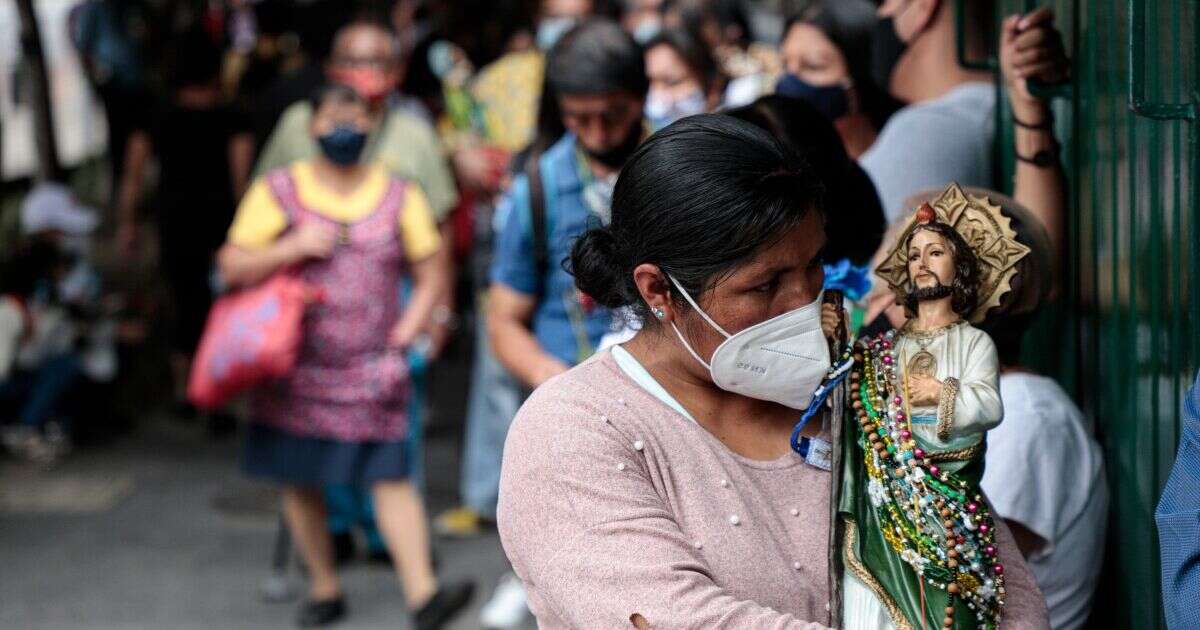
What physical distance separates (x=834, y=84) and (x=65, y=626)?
340cm

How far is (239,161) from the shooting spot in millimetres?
8391

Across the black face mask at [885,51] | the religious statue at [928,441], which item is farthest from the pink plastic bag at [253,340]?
the religious statue at [928,441]

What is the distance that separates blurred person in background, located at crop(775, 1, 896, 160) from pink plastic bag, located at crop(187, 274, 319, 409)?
1.79 meters

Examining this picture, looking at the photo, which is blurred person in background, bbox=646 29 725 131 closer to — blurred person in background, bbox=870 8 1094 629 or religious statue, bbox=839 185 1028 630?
blurred person in background, bbox=870 8 1094 629

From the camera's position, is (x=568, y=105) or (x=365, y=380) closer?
(x=568, y=105)

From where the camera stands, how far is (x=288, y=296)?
205 inches

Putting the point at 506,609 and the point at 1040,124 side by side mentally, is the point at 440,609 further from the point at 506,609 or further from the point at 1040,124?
the point at 1040,124

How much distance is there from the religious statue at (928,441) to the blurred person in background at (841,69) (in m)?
2.12

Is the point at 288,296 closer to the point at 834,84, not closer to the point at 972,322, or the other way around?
the point at 834,84

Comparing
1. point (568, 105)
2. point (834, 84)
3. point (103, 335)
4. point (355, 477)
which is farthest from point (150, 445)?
point (834, 84)

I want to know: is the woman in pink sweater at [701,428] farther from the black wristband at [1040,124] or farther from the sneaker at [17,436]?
the sneaker at [17,436]

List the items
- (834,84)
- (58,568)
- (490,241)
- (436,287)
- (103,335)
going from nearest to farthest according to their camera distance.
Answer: (834,84)
(436,287)
(58,568)
(490,241)
(103,335)

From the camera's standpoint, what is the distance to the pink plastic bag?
203 inches

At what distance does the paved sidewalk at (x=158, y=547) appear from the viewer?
594cm
